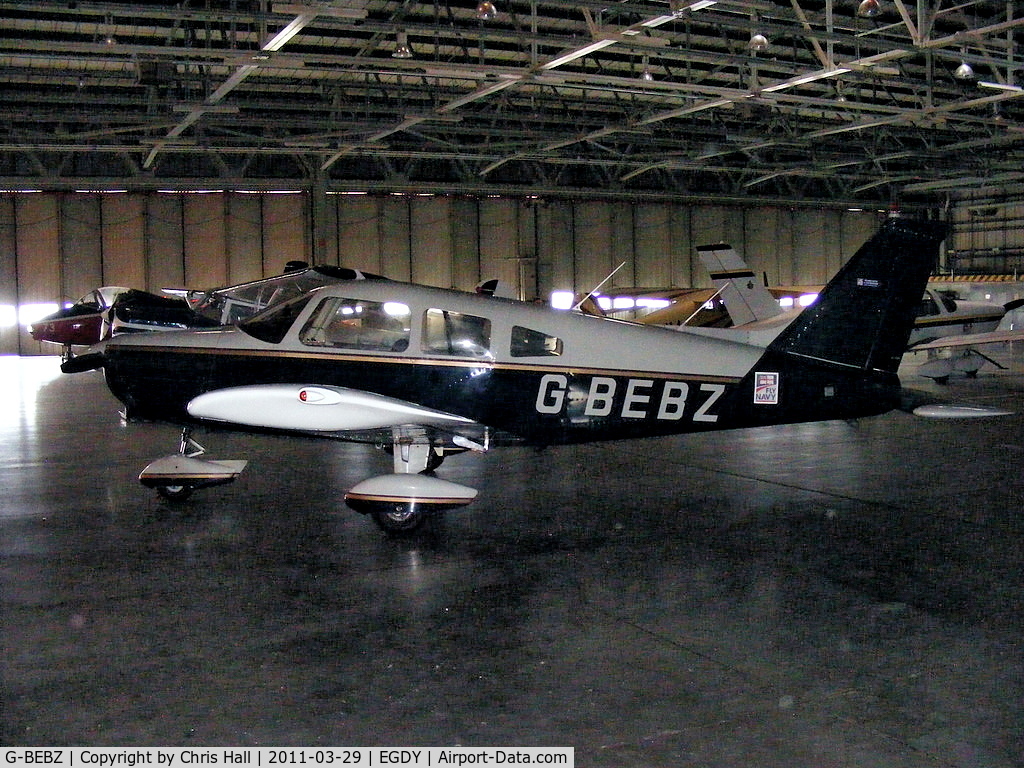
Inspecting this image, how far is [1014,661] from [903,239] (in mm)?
4564

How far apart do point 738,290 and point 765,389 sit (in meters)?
11.4

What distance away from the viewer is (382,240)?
129 ft

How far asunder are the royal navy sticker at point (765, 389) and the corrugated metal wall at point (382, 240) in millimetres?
27961

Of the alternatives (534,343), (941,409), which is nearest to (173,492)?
(534,343)

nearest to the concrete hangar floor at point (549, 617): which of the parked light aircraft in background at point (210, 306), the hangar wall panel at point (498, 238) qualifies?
the parked light aircraft in background at point (210, 306)

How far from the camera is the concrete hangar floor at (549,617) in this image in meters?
3.80

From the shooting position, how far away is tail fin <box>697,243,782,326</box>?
19.1 m

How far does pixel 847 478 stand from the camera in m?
9.59

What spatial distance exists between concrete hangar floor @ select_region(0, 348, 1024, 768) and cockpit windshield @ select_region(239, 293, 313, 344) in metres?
1.50

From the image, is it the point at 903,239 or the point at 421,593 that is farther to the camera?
the point at 903,239

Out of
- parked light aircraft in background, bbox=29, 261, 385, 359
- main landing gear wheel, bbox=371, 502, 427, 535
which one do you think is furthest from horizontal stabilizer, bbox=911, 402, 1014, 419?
parked light aircraft in background, bbox=29, 261, 385, 359

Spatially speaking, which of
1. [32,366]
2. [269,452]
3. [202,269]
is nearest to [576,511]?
[269,452]

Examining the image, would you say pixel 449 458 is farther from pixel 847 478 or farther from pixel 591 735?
pixel 591 735

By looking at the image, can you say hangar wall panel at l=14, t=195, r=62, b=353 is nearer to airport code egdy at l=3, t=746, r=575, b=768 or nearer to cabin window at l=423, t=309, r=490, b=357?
cabin window at l=423, t=309, r=490, b=357
